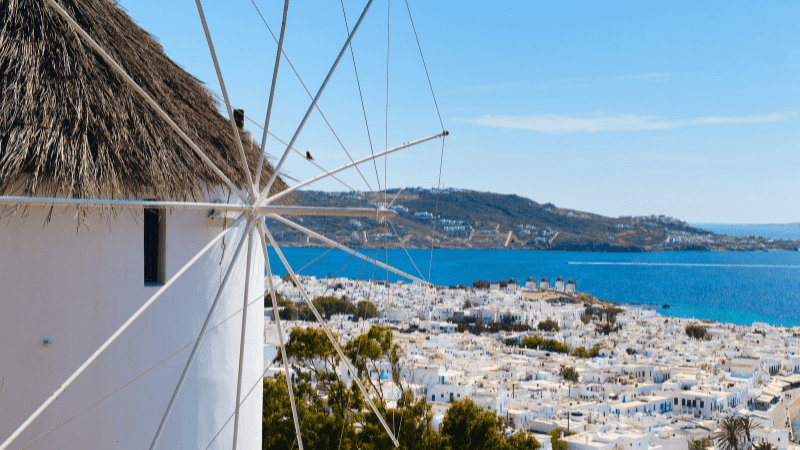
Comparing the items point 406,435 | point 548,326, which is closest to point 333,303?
point 406,435

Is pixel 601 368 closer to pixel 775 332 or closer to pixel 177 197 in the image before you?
pixel 775 332

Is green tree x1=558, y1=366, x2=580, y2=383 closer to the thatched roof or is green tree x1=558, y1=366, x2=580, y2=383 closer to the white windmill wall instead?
the white windmill wall

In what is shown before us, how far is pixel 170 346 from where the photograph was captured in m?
4.55

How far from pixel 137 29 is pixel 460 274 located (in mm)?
108115

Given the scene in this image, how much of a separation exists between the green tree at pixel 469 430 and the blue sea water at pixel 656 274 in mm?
45801

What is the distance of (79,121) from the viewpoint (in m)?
4.08

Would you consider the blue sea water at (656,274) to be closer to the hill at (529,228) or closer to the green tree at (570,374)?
the hill at (529,228)

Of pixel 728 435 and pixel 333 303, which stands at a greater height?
pixel 333 303

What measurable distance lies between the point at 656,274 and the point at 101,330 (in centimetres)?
12744

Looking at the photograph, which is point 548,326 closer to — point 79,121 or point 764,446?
point 764,446

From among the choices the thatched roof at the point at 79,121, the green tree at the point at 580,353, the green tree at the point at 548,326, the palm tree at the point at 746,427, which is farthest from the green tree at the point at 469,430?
the green tree at the point at 548,326

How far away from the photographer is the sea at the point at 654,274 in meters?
83.2

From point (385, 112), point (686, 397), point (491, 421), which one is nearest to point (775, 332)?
point (686, 397)

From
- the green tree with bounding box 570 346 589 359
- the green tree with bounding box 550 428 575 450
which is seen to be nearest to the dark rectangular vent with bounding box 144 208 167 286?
the green tree with bounding box 550 428 575 450
